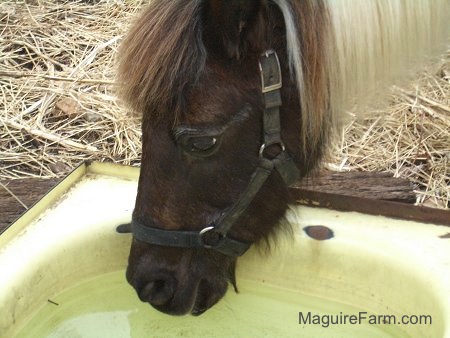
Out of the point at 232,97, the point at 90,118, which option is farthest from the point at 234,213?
the point at 90,118

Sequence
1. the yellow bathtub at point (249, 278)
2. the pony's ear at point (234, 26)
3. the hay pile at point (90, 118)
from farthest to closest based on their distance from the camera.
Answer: the hay pile at point (90, 118), the yellow bathtub at point (249, 278), the pony's ear at point (234, 26)

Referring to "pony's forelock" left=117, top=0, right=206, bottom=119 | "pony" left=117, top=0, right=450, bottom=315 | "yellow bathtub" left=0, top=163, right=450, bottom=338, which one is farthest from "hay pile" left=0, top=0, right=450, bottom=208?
"pony's forelock" left=117, top=0, right=206, bottom=119

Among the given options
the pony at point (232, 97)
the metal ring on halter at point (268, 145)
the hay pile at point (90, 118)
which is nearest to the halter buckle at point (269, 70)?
the pony at point (232, 97)

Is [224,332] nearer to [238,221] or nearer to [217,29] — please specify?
[238,221]

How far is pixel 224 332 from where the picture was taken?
201cm

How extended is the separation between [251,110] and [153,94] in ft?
0.75

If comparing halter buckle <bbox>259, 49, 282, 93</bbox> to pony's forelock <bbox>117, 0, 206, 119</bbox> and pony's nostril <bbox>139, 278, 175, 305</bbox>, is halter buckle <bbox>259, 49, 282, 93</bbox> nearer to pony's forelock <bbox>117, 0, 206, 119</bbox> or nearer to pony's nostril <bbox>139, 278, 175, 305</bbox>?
pony's forelock <bbox>117, 0, 206, 119</bbox>

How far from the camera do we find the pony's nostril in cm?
168

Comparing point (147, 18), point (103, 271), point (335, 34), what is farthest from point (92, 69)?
point (335, 34)

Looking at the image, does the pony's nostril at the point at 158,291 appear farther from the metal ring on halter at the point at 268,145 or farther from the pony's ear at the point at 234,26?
the pony's ear at the point at 234,26

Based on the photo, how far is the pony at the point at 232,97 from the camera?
1529 mm

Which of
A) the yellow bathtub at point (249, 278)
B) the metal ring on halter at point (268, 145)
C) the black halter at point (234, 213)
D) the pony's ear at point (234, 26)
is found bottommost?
the yellow bathtub at point (249, 278)

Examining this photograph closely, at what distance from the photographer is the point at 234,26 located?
4.93 feet

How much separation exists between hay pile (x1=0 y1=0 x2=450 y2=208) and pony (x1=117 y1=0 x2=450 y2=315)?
2.34 feet
